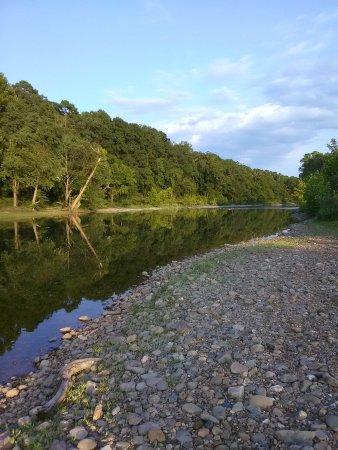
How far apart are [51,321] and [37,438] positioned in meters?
7.20

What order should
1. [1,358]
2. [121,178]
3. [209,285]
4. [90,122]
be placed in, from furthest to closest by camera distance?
[90,122], [121,178], [209,285], [1,358]

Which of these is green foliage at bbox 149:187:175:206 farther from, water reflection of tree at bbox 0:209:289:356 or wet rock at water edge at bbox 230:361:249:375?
wet rock at water edge at bbox 230:361:249:375

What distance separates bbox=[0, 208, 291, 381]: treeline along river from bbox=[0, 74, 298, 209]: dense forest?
801 inches

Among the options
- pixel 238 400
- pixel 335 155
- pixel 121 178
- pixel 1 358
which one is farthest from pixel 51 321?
pixel 121 178

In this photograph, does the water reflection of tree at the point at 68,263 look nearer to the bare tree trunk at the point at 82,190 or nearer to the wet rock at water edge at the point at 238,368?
the wet rock at water edge at the point at 238,368

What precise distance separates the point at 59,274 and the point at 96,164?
162 ft

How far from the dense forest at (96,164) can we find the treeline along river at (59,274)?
2034 centimetres

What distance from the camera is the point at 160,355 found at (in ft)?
26.2

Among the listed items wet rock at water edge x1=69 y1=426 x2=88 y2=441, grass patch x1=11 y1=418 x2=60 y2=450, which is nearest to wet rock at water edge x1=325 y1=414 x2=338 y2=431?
wet rock at water edge x1=69 y1=426 x2=88 y2=441

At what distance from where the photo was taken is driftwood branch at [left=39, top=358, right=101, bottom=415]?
6652 mm

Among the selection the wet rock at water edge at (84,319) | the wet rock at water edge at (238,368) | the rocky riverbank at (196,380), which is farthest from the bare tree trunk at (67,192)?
the wet rock at water edge at (238,368)

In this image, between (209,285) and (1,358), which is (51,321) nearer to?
(1,358)

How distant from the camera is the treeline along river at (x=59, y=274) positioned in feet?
37.0

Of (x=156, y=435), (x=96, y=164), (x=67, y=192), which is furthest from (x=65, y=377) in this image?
(x=96, y=164)
